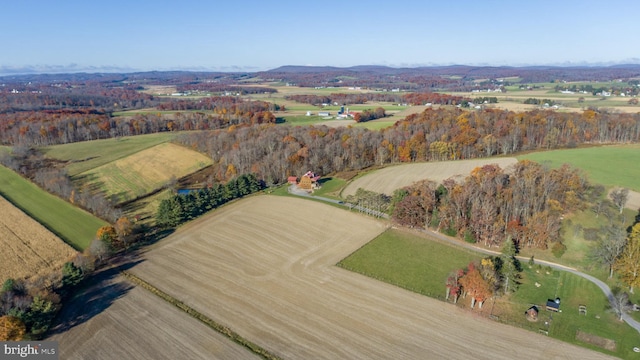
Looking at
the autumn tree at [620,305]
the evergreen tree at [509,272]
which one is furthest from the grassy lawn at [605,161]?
the evergreen tree at [509,272]

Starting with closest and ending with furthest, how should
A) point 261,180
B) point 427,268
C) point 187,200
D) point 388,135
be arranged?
1. point 427,268
2. point 187,200
3. point 261,180
4. point 388,135

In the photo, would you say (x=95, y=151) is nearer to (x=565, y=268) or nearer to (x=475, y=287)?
(x=475, y=287)

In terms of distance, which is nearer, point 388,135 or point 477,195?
point 477,195

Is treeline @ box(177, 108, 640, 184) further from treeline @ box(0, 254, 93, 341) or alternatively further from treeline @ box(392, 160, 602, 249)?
treeline @ box(0, 254, 93, 341)

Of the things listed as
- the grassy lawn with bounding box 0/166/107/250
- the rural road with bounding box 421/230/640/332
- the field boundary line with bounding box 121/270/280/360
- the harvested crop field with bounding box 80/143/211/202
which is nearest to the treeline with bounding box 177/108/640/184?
the harvested crop field with bounding box 80/143/211/202

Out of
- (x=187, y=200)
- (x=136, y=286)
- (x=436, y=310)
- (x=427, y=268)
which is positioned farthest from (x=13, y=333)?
(x=427, y=268)

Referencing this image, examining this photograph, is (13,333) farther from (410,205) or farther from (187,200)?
(410,205)

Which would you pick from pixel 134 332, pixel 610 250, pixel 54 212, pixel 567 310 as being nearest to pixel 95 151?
pixel 54 212
